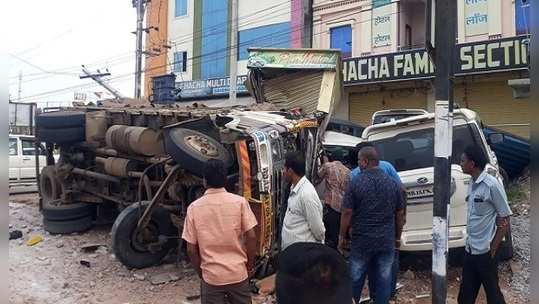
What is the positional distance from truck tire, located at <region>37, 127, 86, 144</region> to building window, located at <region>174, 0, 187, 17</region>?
2196 centimetres

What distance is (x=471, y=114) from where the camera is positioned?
6375mm

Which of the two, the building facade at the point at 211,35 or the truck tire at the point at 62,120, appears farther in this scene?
the building facade at the point at 211,35

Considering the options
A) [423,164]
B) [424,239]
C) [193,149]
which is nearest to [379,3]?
[423,164]

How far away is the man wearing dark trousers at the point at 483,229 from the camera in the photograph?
4.29 m

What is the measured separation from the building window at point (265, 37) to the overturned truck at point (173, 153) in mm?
14293

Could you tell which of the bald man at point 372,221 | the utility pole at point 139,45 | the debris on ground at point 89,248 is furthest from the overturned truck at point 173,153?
the utility pole at point 139,45

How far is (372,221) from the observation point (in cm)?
470

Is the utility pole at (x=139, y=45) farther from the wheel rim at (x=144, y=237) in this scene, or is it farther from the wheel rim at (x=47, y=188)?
the wheel rim at (x=144, y=237)

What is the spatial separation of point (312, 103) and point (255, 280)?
12.9 ft

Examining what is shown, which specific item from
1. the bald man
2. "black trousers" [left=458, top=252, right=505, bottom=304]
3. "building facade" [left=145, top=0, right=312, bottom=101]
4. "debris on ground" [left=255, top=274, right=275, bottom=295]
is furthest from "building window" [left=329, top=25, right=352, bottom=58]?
"black trousers" [left=458, top=252, right=505, bottom=304]

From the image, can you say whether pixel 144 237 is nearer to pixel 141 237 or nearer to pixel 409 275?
pixel 141 237

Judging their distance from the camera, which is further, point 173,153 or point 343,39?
point 343,39

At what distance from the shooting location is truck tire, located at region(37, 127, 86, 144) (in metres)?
7.84

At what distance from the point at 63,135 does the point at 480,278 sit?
6.14 m
